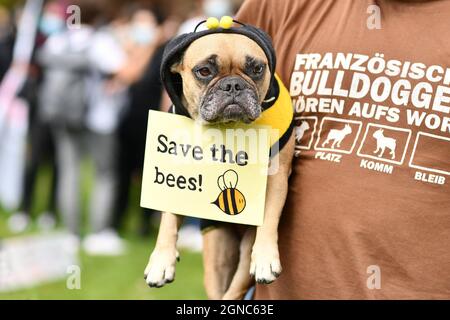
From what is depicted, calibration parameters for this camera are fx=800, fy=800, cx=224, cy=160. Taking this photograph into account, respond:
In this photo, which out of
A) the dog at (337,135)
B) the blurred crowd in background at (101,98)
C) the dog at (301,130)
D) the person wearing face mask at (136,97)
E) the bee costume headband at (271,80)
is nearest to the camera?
the bee costume headband at (271,80)

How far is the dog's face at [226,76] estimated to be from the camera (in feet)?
8.23

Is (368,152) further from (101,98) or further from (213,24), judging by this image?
(101,98)

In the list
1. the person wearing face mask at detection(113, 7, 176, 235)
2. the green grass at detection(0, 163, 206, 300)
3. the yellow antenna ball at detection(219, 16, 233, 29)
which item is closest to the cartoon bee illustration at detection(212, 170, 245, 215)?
the yellow antenna ball at detection(219, 16, 233, 29)

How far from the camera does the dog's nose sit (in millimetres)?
2529

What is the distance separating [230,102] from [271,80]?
175 millimetres

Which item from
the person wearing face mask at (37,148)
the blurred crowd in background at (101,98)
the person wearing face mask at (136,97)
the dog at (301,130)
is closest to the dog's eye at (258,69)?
the dog at (301,130)

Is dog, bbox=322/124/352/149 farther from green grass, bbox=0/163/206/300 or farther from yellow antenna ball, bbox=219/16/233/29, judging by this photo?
green grass, bbox=0/163/206/300

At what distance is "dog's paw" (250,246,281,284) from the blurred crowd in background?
16.8ft

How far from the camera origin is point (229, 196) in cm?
253

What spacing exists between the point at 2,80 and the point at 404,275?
729 cm

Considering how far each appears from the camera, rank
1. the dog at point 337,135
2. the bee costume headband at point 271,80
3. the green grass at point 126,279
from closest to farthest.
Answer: the bee costume headband at point 271,80 → the dog at point 337,135 → the green grass at point 126,279

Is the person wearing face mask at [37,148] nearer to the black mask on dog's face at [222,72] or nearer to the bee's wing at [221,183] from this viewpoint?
the black mask on dog's face at [222,72]
